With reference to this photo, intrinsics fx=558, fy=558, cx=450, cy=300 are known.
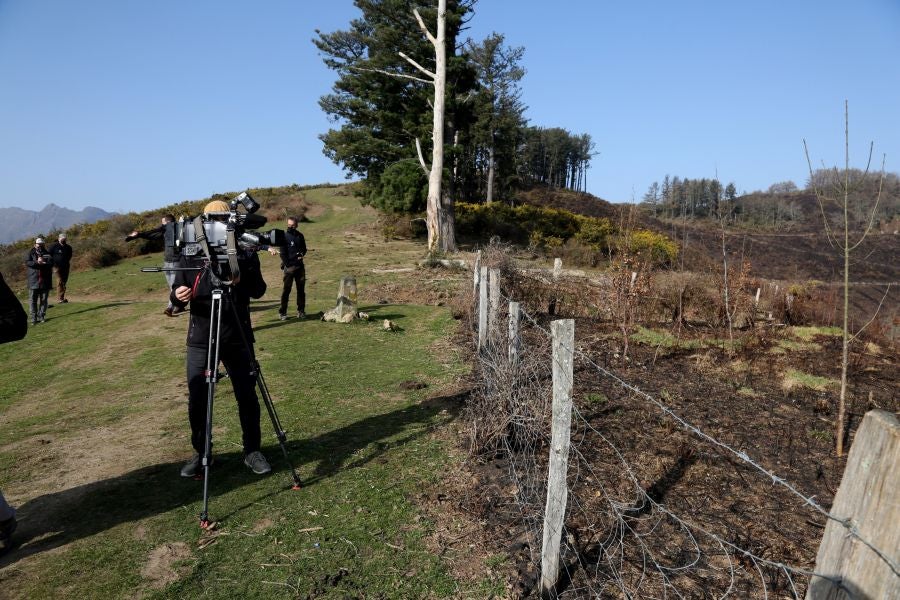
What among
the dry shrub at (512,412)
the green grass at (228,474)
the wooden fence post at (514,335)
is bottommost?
the green grass at (228,474)

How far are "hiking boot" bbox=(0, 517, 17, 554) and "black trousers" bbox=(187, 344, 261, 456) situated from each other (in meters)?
1.23

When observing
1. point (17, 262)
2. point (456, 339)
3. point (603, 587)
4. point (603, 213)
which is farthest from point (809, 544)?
point (603, 213)

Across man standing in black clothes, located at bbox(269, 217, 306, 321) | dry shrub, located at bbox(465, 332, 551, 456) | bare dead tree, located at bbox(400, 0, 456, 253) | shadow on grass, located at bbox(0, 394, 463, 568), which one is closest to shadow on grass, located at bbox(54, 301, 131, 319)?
man standing in black clothes, located at bbox(269, 217, 306, 321)

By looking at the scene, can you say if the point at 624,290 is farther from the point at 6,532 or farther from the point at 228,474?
the point at 6,532

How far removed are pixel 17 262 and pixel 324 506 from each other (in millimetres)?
24374

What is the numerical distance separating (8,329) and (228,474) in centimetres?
202

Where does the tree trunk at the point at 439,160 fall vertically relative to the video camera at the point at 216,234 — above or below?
above

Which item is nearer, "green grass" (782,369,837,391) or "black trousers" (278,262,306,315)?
"green grass" (782,369,837,391)

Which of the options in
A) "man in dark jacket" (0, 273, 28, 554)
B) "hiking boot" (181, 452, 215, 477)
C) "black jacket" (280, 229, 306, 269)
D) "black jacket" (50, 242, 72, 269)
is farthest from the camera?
"black jacket" (50, 242, 72, 269)

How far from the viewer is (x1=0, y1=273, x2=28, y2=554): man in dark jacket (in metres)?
3.56

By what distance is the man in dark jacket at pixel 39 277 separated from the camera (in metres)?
12.7

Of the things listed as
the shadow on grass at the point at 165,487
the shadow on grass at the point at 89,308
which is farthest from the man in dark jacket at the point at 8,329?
the shadow on grass at the point at 89,308

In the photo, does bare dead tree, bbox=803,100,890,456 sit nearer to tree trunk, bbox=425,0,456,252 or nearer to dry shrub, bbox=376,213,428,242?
tree trunk, bbox=425,0,456,252

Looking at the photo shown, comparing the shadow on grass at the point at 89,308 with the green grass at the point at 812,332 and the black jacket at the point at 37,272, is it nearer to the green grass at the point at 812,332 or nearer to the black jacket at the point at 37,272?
the black jacket at the point at 37,272
